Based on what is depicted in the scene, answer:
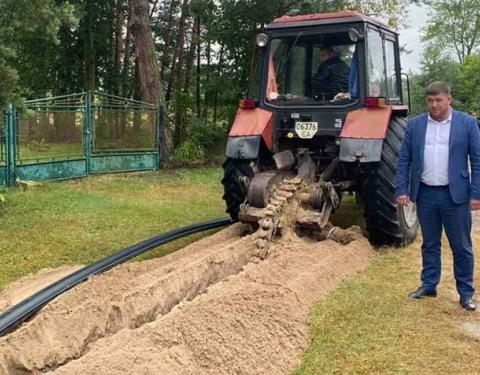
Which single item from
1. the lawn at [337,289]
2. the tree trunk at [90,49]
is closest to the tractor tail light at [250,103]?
the lawn at [337,289]

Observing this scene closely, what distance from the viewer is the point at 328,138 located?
6598mm

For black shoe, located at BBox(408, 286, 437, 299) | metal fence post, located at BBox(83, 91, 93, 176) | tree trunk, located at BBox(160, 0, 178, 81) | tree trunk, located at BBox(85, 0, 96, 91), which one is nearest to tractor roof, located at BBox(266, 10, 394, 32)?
black shoe, located at BBox(408, 286, 437, 299)

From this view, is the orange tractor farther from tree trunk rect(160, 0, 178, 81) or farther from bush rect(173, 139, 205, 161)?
tree trunk rect(160, 0, 178, 81)

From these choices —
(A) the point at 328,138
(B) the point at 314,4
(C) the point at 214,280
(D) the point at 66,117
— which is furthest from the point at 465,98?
(C) the point at 214,280

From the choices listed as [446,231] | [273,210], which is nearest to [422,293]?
[446,231]

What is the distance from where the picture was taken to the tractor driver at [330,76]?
6.65 m

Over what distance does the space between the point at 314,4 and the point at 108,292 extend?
1131 centimetres

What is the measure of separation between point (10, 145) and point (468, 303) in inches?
332

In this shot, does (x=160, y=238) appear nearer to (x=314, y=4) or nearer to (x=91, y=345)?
(x=91, y=345)

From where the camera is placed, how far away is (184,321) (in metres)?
3.61

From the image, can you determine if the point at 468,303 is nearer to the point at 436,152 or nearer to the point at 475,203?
the point at 475,203

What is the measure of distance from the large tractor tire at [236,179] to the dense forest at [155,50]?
3.29 m

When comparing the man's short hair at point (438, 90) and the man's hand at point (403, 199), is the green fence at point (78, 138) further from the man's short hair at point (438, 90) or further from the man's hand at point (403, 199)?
the man's short hair at point (438, 90)

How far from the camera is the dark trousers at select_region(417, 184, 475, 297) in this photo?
4.59 metres
